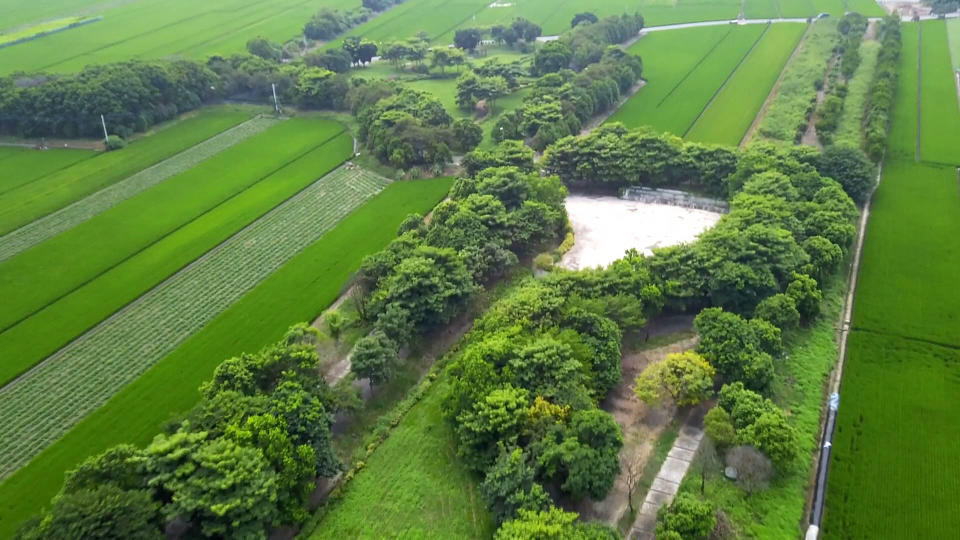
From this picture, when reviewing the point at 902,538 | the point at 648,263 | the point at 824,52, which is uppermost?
the point at 824,52

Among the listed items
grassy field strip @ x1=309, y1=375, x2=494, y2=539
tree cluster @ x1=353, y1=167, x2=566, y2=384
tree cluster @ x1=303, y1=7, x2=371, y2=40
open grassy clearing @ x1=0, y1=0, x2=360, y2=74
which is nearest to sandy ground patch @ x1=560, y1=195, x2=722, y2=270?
tree cluster @ x1=353, y1=167, x2=566, y2=384

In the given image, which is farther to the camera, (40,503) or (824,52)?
(824,52)

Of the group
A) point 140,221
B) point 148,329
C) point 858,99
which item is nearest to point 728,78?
point 858,99

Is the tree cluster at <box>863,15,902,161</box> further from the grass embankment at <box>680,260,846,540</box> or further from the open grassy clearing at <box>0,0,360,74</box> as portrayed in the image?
the open grassy clearing at <box>0,0,360,74</box>

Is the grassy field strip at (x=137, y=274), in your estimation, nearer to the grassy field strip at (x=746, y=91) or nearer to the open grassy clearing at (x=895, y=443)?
the grassy field strip at (x=746, y=91)

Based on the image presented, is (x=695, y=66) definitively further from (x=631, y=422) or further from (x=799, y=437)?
(x=631, y=422)

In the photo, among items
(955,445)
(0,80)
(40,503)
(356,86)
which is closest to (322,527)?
(40,503)

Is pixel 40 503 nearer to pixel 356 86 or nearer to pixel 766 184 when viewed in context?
pixel 766 184
